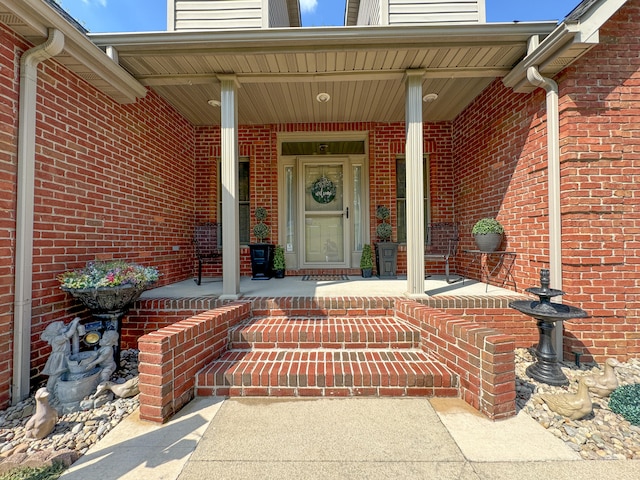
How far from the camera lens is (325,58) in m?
3.00

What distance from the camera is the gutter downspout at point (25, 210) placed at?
2115mm

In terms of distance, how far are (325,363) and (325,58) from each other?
3045mm

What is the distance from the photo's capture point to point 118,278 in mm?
2453

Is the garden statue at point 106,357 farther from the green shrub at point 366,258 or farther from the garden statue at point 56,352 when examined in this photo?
the green shrub at point 366,258

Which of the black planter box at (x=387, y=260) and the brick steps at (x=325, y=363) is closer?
the brick steps at (x=325, y=363)

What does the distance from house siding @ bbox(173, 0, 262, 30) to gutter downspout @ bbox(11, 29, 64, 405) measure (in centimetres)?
159

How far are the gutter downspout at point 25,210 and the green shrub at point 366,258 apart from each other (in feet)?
13.0

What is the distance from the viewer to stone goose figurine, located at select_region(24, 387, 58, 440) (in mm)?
1690

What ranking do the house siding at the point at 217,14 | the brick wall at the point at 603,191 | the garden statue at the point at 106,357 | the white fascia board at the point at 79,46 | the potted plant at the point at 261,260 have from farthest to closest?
1. the potted plant at the point at 261,260
2. the house siding at the point at 217,14
3. the brick wall at the point at 603,191
4. the garden statue at the point at 106,357
5. the white fascia board at the point at 79,46

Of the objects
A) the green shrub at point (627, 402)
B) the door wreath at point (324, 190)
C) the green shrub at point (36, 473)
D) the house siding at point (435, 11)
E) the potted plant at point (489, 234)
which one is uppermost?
the house siding at point (435, 11)

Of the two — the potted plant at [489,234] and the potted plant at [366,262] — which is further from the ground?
the potted plant at [489,234]

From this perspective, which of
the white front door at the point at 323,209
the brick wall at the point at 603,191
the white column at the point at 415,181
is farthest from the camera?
the white front door at the point at 323,209

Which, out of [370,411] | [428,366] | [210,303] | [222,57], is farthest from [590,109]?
[210,303]

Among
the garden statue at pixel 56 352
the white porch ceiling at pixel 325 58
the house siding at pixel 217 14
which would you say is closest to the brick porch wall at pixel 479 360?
the white porch ceiling at pixel 325 58
